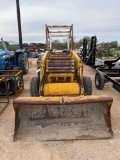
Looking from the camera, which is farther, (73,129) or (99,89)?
(99,89)

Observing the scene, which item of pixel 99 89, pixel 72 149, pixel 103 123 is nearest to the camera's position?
pixel 72 149

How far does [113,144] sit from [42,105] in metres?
1.36

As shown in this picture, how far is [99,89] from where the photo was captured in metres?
6.96

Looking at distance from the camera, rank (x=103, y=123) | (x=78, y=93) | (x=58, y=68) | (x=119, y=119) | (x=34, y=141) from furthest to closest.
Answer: (x=58, y=68)
(x=78, y=93)
(x=119, y=119)
(x=103, y=123)
(x=34, y=141)

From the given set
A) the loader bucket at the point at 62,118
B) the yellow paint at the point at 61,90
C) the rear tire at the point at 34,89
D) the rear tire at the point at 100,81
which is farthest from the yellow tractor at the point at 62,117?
the rear tire at the point at 100,81

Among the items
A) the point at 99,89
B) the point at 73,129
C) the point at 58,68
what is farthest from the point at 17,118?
the point at 99,89

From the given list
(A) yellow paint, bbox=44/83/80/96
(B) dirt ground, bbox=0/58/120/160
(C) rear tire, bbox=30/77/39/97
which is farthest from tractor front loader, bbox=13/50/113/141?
(C) rear tire, bbox=30/77/39/97

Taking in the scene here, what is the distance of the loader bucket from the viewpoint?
3.51m

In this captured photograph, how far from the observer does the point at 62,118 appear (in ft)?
12.3

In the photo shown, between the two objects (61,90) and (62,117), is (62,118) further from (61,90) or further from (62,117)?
(61,90)

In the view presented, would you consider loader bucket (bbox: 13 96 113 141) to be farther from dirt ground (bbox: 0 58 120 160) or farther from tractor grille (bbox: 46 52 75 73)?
tractor grille (bbox: 46 52 75 73)

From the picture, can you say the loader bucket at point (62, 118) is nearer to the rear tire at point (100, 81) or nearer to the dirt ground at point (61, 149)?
the dirt ground at point (61, 149)

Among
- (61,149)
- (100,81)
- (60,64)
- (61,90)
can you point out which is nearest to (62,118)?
(61,149)

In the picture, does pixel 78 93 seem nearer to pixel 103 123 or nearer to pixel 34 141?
pixel 103 123
